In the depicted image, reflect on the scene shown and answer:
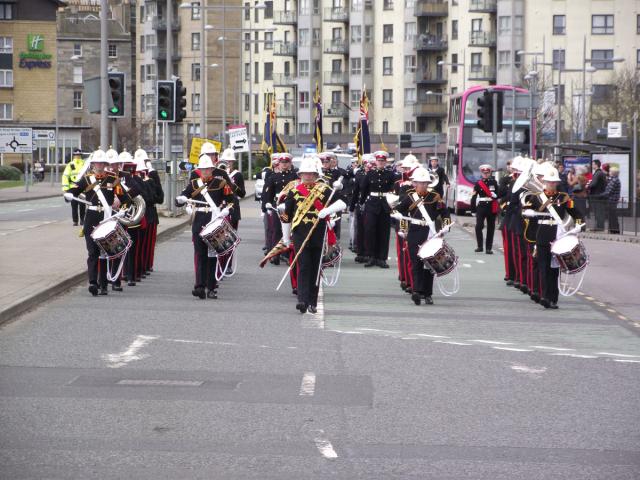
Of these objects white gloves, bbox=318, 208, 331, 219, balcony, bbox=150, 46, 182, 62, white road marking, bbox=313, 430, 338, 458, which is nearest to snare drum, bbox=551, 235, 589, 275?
white gloves, bbox=318, 208, 331, 219

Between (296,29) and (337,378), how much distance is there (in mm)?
116070

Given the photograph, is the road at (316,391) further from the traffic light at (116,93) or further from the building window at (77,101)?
the building window at (77,101)

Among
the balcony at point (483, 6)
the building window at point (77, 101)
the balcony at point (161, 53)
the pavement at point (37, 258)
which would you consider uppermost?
the balcony at point (483, 6)

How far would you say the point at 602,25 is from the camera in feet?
333

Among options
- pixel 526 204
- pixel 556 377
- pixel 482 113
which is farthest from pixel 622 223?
pixel 556 377

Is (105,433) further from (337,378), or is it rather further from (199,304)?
(199,304)

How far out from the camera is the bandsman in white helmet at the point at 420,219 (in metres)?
18.1

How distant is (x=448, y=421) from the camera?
959cm

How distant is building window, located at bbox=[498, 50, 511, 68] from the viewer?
104812 millimetres

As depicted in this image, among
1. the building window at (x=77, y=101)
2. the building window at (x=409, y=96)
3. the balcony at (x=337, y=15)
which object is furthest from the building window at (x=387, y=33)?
the building window at (x=77, y=101)

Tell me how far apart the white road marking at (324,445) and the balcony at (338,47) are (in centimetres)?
11350

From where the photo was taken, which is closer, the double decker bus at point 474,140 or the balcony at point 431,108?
the double decker bus at point 474,140

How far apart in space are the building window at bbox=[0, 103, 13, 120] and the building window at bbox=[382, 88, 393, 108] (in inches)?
1170

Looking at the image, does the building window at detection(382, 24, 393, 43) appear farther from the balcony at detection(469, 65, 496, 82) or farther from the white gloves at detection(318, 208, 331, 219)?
the white gloves at detection(318, 208, 331, 219)
